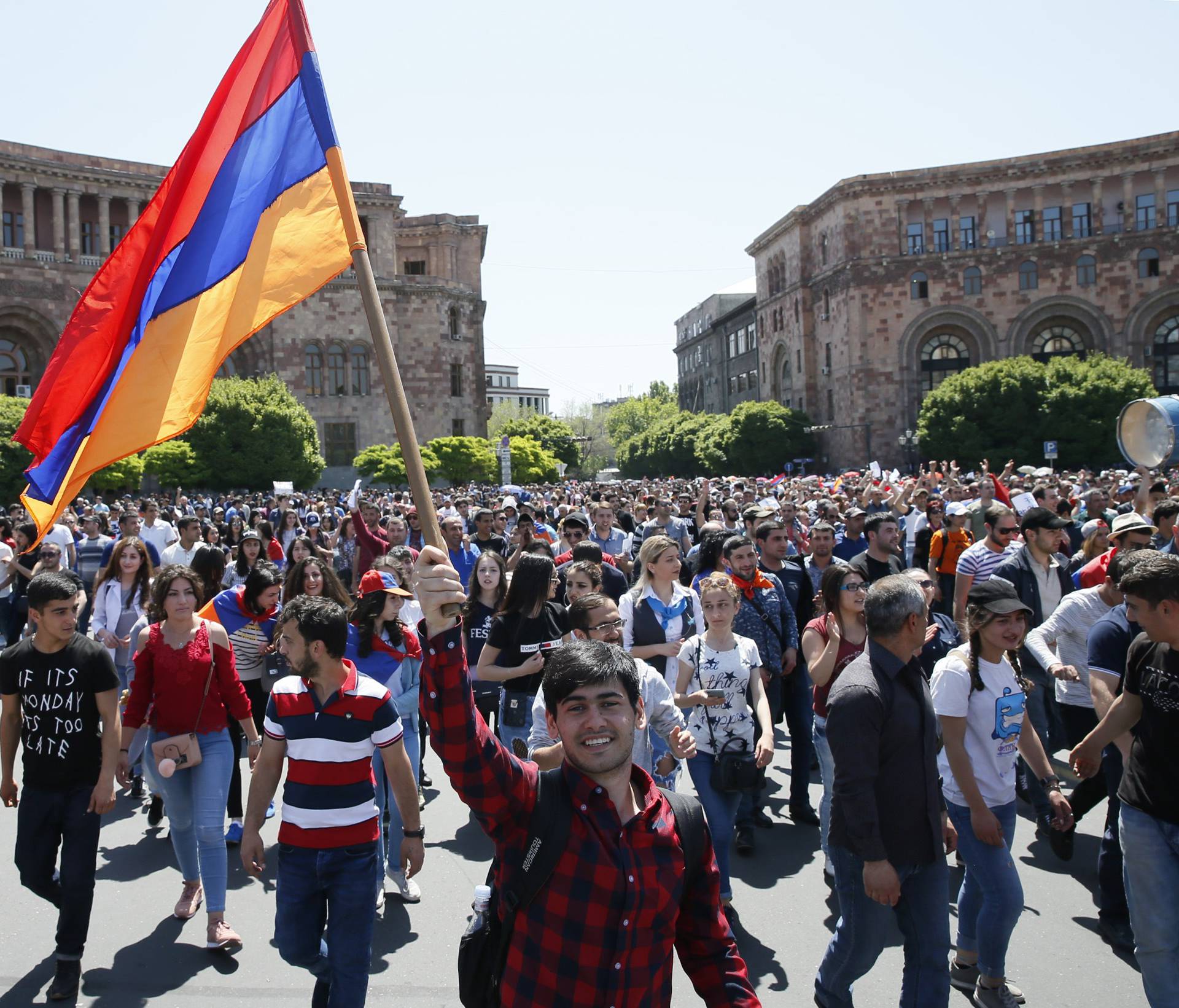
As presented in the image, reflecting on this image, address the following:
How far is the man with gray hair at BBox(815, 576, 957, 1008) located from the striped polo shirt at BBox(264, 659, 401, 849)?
1.80 m

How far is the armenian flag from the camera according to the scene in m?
3.90

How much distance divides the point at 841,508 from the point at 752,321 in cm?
6027

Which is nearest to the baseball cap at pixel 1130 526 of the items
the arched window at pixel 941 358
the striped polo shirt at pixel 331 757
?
the striped polo shirt at pixel 331 757

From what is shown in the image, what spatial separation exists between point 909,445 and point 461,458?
984 inches

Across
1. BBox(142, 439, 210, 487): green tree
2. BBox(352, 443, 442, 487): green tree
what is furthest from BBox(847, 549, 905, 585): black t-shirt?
BBox(142, 439, 210, 487): green tree

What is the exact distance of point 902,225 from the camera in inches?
2217

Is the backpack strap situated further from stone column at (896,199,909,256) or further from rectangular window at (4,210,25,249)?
stone column at (896,199,909,256)

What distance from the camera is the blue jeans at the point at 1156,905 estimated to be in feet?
12.2

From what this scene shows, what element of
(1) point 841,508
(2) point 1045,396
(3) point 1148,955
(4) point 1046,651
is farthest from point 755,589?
(2) point 1045,396

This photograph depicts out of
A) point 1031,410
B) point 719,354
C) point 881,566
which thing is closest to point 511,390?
point 719,354

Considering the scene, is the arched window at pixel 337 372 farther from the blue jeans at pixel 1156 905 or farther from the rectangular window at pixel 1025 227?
the blue jeans at pixel 1156 905

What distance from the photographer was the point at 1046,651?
572cm

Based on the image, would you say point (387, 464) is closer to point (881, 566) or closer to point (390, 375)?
point (881, 566)

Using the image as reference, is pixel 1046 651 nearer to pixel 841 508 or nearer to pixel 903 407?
pixel 841 508
